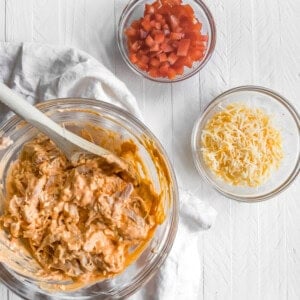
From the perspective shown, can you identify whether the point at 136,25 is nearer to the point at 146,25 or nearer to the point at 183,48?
the point at 146,25

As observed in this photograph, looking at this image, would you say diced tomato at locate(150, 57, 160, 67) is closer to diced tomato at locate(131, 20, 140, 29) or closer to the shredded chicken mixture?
diced tomato at locate(131, 20, 140, 29)

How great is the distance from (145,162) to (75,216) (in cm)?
26

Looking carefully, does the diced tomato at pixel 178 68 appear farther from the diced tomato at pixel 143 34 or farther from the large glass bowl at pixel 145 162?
the large glass bowl at pixel 145 162

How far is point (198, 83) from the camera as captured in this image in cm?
200

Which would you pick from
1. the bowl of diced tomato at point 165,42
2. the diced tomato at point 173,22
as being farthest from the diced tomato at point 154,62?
the diced tomato at point 173,22

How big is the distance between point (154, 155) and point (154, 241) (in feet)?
0.79

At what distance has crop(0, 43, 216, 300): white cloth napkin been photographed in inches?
73.5

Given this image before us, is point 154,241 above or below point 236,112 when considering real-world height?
below

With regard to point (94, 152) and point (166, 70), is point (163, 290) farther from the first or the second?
point (166, 70)

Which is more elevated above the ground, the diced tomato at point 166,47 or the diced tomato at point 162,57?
the diced tomato at point 166,47

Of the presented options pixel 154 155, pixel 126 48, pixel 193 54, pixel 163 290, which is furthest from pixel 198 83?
pixel 163 290

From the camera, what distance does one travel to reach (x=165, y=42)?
1919 mm

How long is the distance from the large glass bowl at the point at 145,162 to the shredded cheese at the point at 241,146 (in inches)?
11.0

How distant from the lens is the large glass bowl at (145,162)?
167cm
